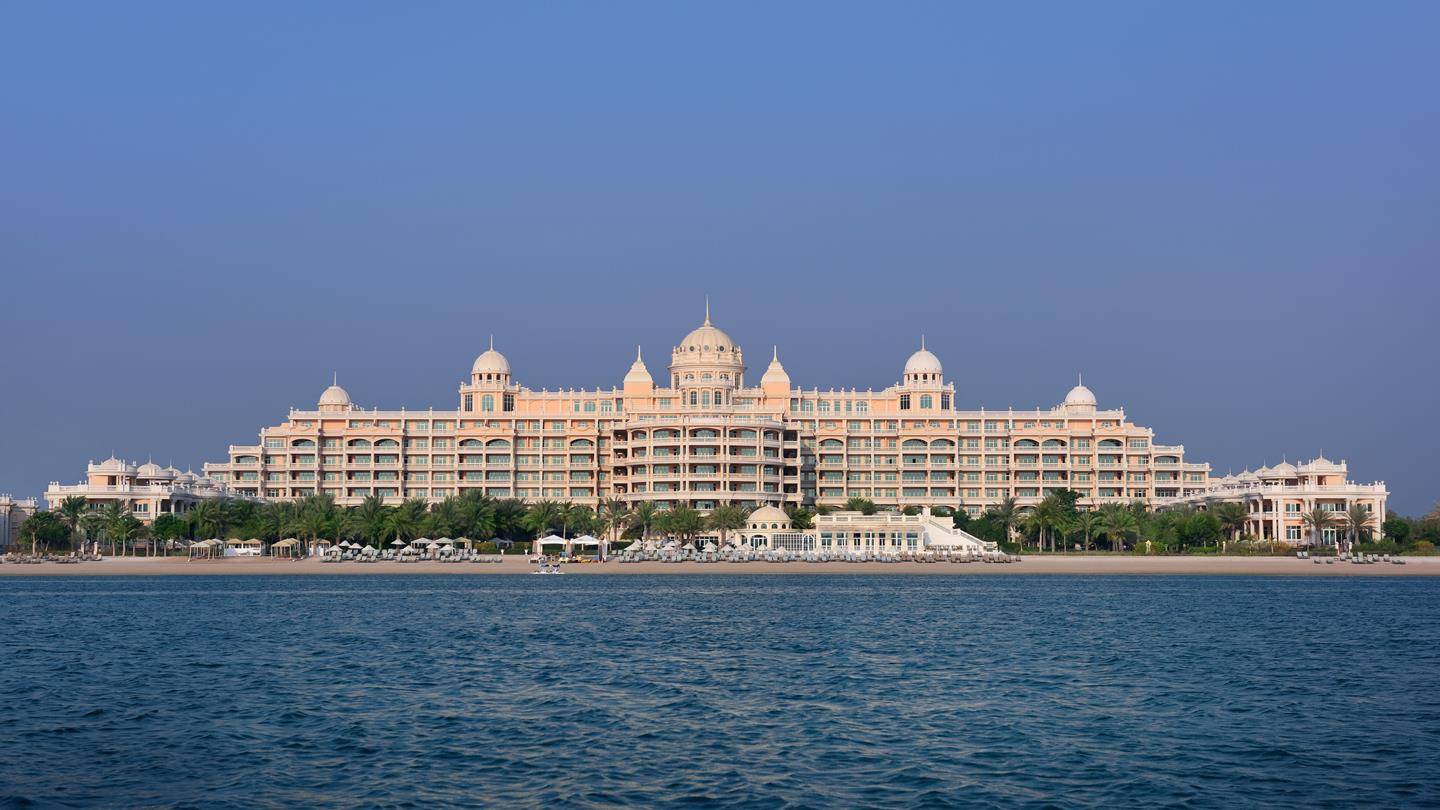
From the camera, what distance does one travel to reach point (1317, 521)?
14112cm

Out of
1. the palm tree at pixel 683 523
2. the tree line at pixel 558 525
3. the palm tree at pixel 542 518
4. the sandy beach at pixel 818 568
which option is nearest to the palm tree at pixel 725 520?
the tree line at pixel 558 525

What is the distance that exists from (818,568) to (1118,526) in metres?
33.2

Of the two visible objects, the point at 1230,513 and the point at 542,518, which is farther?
the point at 1230,513

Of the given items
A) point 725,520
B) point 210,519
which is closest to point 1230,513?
point 725,520

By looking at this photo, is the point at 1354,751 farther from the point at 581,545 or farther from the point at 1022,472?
the point at 1022,472

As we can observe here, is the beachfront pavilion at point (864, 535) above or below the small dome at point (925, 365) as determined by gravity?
below

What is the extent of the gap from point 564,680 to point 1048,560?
90841mm

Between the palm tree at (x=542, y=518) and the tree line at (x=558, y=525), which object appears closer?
the tree line at (x=558, y=525)

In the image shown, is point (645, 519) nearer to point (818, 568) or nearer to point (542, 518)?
point (542, 518)

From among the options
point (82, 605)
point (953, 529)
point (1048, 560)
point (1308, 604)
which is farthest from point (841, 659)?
point (953, 529)

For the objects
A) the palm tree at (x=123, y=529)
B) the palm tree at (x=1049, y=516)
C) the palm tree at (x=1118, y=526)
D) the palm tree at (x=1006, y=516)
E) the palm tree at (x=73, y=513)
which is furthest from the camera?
the palm tree at (x=1006, y=516)

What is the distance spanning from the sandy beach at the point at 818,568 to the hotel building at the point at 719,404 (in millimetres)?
42697

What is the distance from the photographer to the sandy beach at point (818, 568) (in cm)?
11888

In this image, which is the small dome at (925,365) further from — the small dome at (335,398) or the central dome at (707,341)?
the small dome at (335,398)
